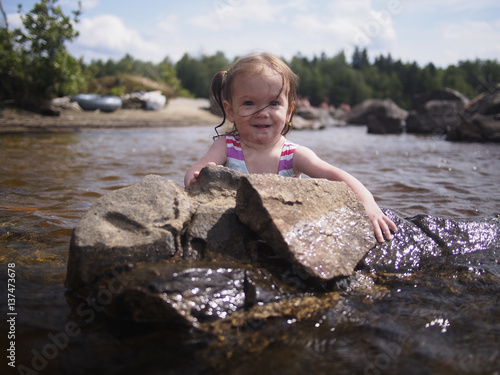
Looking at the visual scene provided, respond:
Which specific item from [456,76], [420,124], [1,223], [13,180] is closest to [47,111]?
[13,180]

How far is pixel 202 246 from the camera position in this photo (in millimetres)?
2105

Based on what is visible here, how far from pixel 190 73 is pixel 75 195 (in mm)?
57168

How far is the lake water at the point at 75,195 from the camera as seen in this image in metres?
1.64

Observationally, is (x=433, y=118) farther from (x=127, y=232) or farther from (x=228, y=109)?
(x=127, y=232)

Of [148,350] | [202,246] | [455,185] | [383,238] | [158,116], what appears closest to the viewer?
[148,350]

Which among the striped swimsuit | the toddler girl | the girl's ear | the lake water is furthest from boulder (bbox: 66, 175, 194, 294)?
the girl's ear

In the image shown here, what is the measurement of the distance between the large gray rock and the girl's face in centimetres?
98

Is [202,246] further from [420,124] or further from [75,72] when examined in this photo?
[420,124]

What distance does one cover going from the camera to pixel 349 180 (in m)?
2.82

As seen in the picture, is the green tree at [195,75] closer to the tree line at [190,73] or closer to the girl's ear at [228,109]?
the tree line at [190,73]

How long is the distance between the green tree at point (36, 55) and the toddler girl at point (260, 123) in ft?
39.4

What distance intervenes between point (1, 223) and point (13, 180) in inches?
77.4

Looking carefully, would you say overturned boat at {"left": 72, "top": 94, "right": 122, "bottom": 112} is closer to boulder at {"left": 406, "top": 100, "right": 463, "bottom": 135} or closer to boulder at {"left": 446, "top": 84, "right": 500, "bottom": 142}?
boulder at {"left": 446, "top": 84, "right": 500, "bottom": 142}

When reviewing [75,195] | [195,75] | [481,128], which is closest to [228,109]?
[75,195]
